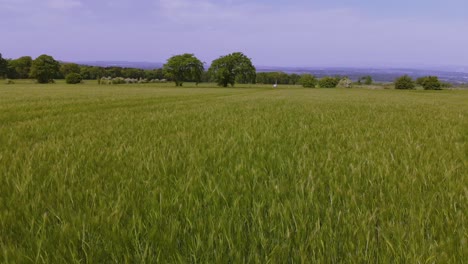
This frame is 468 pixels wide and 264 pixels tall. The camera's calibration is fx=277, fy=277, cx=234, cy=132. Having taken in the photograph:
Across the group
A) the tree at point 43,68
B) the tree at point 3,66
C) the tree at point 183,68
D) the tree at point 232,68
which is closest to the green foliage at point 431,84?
the tree at point 232,68

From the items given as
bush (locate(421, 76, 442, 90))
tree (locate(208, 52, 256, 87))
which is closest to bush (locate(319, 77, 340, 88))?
bush (locate(421, 76, 442, 90))

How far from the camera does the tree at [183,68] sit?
3536 inches

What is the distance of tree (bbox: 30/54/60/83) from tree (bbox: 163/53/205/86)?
40859mm

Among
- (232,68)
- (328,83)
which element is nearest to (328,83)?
(328,83)

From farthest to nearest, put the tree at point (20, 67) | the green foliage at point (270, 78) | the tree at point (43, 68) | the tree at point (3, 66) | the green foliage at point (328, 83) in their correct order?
the green foliage at point (270, 78), the green foliage at point (328, 83), the tree at point (20, 67), the tree at point (3, 66), the tree at point (43, 68)

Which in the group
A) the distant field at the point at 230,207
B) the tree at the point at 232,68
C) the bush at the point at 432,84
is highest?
the tree at the point at 232,68

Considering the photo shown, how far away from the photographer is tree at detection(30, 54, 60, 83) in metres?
92.7

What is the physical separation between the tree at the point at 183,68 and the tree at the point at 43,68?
1609 inches

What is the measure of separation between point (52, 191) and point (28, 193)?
0.55ft

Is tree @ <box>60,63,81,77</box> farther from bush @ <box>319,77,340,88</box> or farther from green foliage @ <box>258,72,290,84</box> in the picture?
bush @ <box>319,77,340,88</box>

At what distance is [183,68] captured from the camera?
91.2 metres

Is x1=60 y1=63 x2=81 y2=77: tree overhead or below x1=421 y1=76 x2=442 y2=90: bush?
overhead

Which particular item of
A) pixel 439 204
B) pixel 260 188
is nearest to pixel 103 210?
pixel 260 188

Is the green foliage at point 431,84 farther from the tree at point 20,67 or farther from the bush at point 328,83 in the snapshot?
the tree at point 20,67
